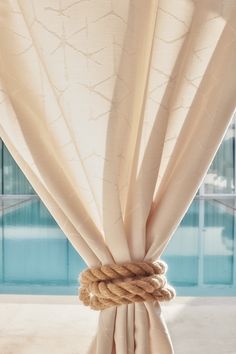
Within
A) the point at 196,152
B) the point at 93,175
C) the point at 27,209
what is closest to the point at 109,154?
the point at 93,175

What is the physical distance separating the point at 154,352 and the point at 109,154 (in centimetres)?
41

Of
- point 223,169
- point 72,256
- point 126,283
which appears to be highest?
point 223,169

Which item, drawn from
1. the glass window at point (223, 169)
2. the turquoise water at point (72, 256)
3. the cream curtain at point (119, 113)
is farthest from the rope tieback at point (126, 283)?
the glass window at point (223, 169)

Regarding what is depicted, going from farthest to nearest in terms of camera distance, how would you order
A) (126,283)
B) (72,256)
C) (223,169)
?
1. (223,169)
2. (72,256)
3. (126,283)

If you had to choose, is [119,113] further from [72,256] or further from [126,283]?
[72,256]

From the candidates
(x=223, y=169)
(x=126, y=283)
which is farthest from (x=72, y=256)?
(x=223, y=169)

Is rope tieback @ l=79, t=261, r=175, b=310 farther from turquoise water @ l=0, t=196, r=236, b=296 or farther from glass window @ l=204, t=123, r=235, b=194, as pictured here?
glass window @ l=204, t=123, r=235, b=194

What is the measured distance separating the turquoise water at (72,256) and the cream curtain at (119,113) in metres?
2.40

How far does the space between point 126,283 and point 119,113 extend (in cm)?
34

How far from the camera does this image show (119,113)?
3.54 ft

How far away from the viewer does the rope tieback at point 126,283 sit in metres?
1.06

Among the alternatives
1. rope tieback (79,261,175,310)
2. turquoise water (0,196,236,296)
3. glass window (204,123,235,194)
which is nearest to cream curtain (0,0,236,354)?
A: rope tieback (79,261,175,310)

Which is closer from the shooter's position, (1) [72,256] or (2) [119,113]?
(2) [119,113]

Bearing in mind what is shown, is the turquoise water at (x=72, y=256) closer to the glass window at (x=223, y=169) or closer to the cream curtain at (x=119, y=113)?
the glass window at (x=223, y=169)
